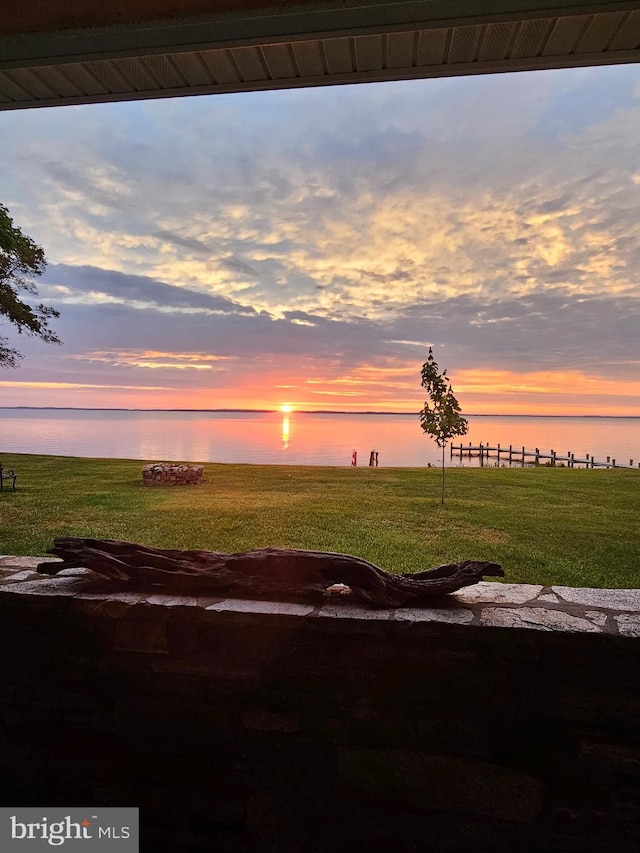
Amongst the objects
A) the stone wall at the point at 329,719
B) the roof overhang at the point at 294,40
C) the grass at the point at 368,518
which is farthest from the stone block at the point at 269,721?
the roof overhang at the point at 294,40

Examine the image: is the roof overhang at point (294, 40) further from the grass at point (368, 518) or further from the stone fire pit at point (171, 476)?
the stone fire pit at point (171, 476)

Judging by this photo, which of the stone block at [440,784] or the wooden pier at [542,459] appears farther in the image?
the wooden pier at [542,459]

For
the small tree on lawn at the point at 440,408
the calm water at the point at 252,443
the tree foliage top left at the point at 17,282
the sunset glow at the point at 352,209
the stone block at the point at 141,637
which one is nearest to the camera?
the stone block at the point at 141,637

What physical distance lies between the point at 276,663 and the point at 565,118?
10.4 ft

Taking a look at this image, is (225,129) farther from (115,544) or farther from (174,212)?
(115,544)

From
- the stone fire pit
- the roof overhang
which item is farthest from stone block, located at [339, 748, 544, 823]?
the stone fire pit

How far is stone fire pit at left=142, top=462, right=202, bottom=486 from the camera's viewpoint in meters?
7.93

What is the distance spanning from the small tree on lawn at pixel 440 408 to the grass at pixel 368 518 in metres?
0.99

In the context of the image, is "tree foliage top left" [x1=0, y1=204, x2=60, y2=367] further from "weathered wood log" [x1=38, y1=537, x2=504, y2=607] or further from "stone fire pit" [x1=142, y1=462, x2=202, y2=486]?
"weathered wood log" [x1=38, y1=537, x2=504, y2=607]

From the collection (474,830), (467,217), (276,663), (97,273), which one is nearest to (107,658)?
(276,663)

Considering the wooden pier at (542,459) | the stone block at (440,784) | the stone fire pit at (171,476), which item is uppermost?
the wooden pier at (542,459)

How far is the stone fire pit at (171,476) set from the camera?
26.0ft

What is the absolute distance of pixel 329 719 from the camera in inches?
55.0

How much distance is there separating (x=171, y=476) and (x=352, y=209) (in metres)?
5.63
